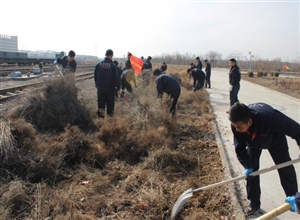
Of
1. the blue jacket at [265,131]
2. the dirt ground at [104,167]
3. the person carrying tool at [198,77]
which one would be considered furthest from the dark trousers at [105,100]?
the person carrying tool at [198,77]

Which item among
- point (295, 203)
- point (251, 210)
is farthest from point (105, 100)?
point (295, 203)

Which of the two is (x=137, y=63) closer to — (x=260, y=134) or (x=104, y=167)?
(x=104, y=167)

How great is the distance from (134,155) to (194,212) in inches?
79.1

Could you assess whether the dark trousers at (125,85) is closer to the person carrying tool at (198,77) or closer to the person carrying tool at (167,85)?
the person carrying tool at (167,85)

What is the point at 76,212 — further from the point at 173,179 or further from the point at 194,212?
the point at 173,179

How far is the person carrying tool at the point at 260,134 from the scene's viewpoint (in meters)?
2.72

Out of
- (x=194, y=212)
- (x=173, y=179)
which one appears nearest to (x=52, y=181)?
(x=173, y=179)

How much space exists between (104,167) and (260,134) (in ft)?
8.77

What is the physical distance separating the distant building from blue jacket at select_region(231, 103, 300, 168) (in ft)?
292

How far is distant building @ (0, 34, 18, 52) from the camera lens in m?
80.1

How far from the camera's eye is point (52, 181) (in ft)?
13.1

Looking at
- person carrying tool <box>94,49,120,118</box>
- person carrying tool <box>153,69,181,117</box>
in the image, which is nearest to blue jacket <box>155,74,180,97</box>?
person carrying tool <box>153,69,181,117</box>

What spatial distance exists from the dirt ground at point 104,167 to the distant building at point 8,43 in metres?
85.8

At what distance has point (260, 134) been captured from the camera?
288 centimetres
